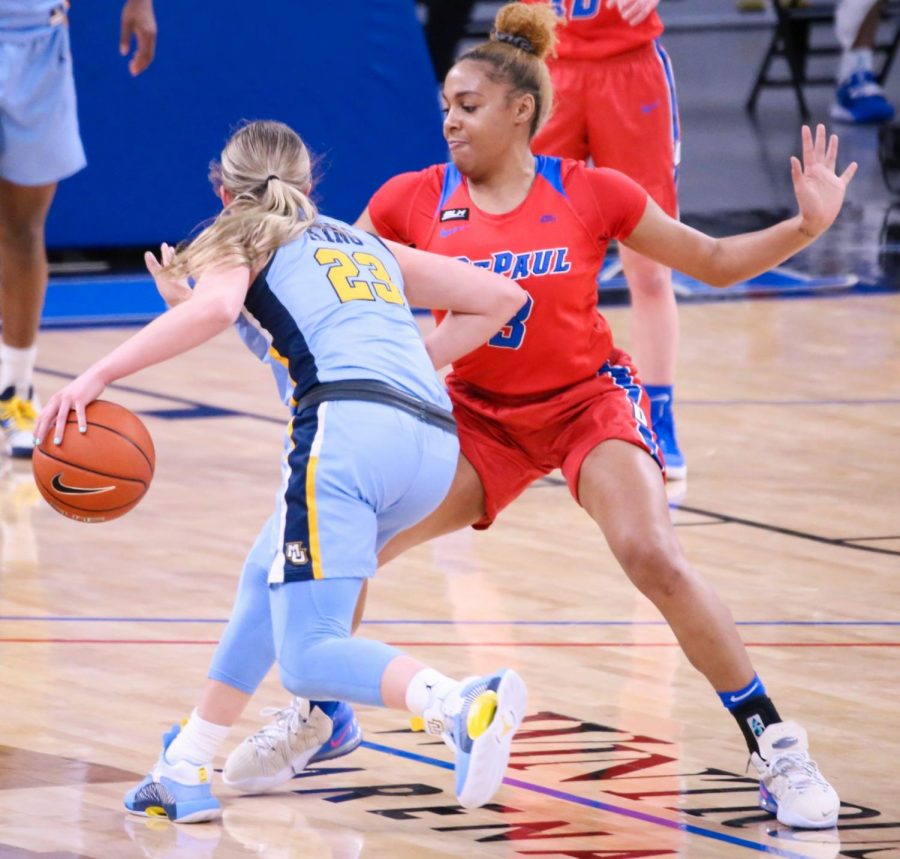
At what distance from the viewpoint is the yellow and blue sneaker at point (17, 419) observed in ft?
23.5

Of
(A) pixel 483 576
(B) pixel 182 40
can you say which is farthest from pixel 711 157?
(A) pixel 483 576

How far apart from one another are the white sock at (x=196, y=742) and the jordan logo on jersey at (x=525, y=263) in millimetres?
1205

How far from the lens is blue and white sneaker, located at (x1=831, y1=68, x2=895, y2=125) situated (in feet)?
56.3

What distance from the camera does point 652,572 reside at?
4.13 metres

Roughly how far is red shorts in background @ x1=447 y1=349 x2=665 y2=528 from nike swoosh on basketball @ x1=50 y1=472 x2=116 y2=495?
0.87 meters

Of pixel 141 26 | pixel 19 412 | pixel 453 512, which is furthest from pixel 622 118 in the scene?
pixel 453 512

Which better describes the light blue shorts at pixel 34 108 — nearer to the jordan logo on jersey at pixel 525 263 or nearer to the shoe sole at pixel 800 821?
the jordan logo on jersey at pixel 525 263

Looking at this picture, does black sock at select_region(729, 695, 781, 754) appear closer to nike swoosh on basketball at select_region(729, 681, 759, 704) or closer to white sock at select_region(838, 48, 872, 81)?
nike swoosh on basketball at select_region(729, 681, 759, 704)

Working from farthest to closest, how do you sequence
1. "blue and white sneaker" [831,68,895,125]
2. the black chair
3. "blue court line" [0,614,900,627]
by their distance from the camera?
the black chair < "blue and white sneaker" [831,68,895,125] < "blue court line" [0,614,900,627]

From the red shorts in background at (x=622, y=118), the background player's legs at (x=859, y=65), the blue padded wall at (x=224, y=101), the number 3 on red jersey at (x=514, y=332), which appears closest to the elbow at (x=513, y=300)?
the number 3 on red jersey at (x=514, y=332)

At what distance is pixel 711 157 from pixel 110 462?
12264 millimetres

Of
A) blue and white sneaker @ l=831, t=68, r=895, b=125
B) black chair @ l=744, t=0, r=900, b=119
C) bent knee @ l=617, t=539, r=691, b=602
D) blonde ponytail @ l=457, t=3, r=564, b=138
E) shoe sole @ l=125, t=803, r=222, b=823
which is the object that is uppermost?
black chair @ l=744, t=0, r=900, b=119

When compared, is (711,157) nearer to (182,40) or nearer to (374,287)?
(182,40)

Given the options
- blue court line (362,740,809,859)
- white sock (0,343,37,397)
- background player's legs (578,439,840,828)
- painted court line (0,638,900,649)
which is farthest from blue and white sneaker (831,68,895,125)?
blue court line (362,740,809,859)
